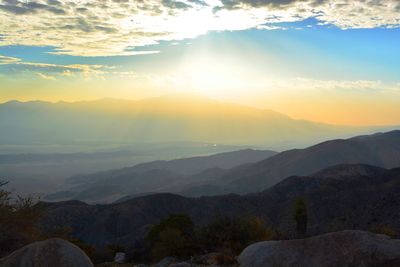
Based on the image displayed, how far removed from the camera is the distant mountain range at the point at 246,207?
67.7m

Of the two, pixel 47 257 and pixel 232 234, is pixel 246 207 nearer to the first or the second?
pixel 232 234

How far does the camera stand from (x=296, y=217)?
88.2ft

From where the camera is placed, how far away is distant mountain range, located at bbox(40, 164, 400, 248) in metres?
67.7

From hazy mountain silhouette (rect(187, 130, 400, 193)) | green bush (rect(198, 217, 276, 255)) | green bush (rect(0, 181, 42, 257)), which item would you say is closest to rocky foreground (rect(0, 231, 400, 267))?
green bush (rect(0, 181, 42, 257))

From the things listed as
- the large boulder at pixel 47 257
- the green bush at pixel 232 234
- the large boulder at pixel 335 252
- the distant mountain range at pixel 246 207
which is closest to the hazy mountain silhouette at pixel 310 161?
the distant mountain range at pixel 246 207

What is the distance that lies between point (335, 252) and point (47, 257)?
8324mm

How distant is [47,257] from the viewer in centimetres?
1237

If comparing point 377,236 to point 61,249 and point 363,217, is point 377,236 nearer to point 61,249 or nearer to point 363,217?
point 61,249

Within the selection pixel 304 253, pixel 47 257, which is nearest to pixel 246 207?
pixel 47 257

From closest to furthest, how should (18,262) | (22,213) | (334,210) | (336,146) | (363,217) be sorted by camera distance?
1. (18,262)
2. (22,213)
3. (363,217)
4. (334,210)
5. (336,146)

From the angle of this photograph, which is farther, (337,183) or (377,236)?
(337,183)

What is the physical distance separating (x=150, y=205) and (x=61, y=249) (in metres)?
77.2

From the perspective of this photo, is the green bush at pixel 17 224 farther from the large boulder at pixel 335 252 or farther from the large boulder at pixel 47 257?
the large boulder at pixel 335 252

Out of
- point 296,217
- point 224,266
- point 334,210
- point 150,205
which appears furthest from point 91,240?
point 224,266
